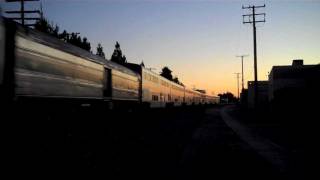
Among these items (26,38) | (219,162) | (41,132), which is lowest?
(219,162)

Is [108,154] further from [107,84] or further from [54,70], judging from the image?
[107,84]

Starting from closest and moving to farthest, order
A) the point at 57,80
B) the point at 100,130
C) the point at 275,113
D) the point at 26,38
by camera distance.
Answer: the point at 26,38
the point at 57,80
the point at 100,130
the point at 275,113

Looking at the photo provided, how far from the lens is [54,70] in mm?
12336

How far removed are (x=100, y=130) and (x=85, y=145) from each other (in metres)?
4.05

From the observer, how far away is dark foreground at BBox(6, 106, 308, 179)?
851 cm

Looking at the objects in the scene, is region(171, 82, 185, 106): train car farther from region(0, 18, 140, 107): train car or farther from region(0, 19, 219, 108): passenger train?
region(0, 18, 140, 107): train car

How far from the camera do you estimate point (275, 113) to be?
1168 inches

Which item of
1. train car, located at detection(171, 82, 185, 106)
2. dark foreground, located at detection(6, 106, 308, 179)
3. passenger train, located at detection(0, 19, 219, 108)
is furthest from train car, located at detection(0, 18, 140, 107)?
train car, located at detection(171, 82, 185, 106)

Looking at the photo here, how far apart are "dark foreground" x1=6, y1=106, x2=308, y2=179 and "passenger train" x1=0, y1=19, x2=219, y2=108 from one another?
Answer: 27.9 inches

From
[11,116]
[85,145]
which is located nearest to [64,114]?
[85,145]

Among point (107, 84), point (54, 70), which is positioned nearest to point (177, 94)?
point (107, 84)

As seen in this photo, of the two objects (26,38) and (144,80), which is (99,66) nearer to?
(26,38)

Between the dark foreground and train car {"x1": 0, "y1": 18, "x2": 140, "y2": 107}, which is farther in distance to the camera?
train car {"x1": 0, "y1": 18, "x2": 140, "y2": 107}

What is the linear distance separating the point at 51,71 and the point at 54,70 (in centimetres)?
25
